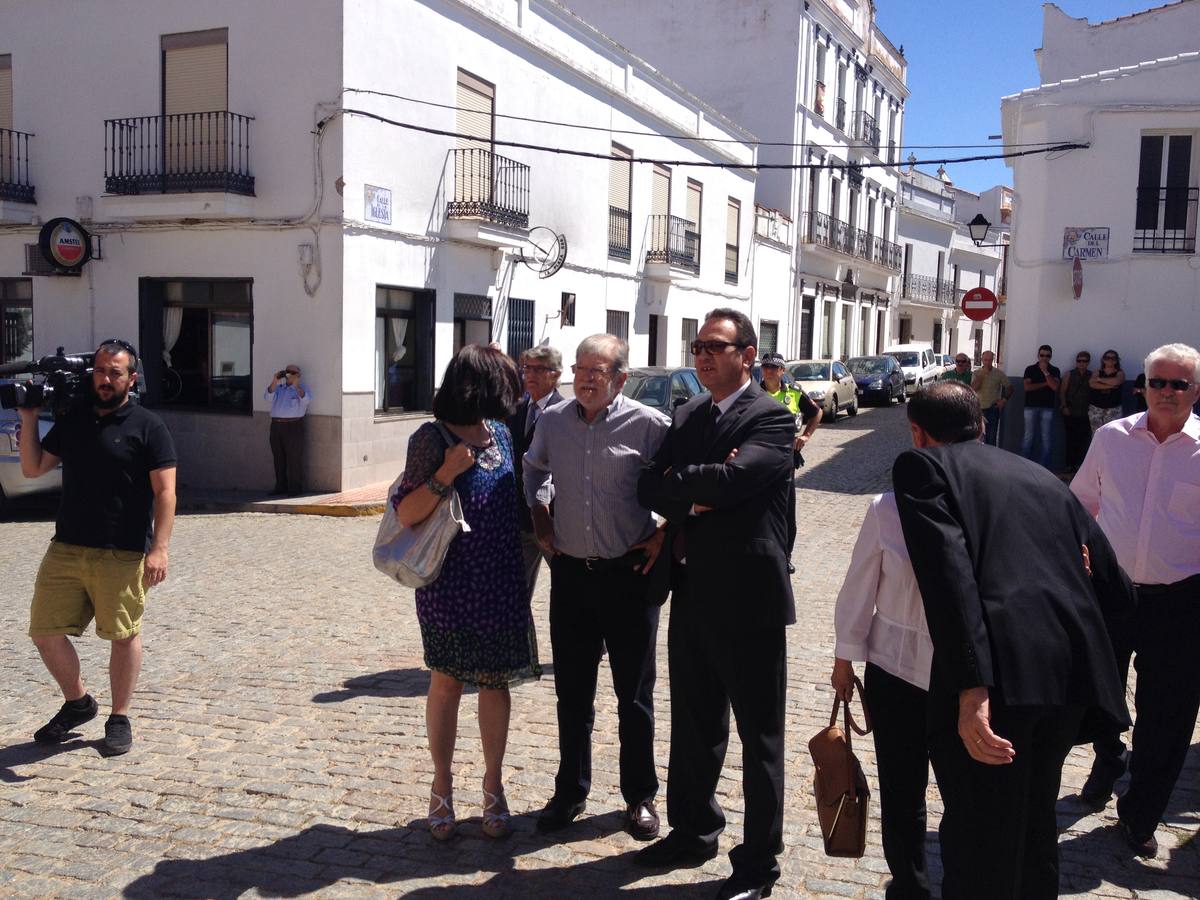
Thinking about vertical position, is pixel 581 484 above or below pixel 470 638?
above

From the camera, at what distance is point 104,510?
480cm

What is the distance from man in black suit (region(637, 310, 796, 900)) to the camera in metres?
3.52

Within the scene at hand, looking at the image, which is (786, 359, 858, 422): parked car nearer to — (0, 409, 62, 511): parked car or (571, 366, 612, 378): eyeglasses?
(0, 409, 62, 511): parked car

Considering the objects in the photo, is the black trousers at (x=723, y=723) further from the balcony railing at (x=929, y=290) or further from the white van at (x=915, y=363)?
the balcony railing at (x=929, y=290)

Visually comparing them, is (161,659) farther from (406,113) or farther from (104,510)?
(406,113)

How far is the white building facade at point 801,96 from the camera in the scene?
101 feet

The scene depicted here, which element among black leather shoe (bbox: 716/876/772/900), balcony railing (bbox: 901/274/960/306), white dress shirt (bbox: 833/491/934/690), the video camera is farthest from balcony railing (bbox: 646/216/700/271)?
balcony railing (bbox: 901/274/960/306)

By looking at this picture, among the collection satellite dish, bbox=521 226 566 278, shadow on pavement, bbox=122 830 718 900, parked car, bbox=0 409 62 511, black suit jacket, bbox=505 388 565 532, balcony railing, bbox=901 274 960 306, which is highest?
balcony railing, bbox=901 274 960 306

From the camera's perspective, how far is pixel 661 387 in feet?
51.0

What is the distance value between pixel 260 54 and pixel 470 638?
1181cm

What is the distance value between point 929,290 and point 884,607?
46.1 meters

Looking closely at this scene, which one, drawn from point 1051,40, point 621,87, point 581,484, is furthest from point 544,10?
point 581,484

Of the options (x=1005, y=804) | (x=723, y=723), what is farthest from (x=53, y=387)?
(x=1005, y=804)

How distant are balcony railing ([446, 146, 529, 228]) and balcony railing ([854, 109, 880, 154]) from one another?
21.9 metres
